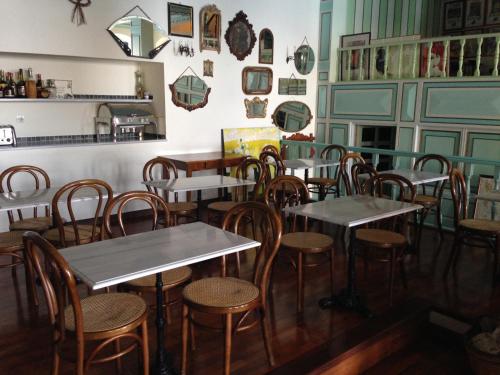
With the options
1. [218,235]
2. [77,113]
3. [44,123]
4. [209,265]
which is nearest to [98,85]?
[77,113]

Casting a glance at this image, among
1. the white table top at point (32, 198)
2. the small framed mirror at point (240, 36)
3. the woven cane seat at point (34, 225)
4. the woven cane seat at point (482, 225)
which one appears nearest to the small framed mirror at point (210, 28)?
the small framed mirror at point (240, 36)

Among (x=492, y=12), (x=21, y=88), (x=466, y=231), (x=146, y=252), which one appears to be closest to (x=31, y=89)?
(x=21, y=88)

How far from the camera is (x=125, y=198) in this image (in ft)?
8.27

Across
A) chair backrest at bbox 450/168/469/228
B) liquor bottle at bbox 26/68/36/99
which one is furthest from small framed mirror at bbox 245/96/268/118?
chair backrest at bbox 450/168/469/228

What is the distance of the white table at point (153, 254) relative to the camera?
182 centimetres

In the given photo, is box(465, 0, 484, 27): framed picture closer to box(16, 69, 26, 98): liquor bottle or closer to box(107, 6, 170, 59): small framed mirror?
box(107, 6, 170, 59): small framed mirror

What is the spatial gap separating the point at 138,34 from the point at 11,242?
2.94m

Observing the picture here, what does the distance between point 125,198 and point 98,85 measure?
313cm

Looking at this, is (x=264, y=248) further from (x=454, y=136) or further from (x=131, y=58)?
(x=454, y=136)

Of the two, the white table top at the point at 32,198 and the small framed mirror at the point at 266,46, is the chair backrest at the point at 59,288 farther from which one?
the small framed mirror at the point at 266,46

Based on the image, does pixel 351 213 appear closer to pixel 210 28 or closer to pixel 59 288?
pixel 59 288

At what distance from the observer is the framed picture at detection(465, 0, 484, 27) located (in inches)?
297

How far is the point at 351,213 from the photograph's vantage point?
2811 millimetres

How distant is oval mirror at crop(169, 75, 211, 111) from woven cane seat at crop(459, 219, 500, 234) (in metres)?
3.43
